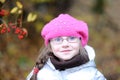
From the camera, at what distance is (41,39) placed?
1059 centimetres

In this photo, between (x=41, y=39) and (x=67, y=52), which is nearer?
(x=67, y=52)

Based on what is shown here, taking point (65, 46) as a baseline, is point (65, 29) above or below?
above

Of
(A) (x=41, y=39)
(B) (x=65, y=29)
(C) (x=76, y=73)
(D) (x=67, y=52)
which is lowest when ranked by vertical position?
(A) (x=41, y=39)

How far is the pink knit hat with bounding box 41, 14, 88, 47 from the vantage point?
5.47m

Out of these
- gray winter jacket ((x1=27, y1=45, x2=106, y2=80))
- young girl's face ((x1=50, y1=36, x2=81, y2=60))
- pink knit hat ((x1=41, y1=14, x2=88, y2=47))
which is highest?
pink knit hat ((x1=41, y1=14, x2=88, y2=47))

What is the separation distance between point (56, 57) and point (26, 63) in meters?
3.95

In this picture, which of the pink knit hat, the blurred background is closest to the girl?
the pink knit hat

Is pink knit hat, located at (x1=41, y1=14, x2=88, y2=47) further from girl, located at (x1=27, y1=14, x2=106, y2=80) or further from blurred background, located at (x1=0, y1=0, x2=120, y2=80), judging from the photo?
blurred background, located at (x1=0, y1=0, x2=120, y2=80)

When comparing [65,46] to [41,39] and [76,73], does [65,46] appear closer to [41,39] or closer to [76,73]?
[76,73]

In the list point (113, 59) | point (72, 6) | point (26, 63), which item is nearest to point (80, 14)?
point (72, 6)

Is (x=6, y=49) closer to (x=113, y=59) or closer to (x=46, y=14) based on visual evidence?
(x=46, y=14)

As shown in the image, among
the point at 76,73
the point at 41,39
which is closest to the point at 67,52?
the point at 76,73

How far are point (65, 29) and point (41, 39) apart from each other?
16.8 feet

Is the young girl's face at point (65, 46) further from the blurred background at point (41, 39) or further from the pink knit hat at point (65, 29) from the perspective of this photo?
the blurred background at point (41, 39)
